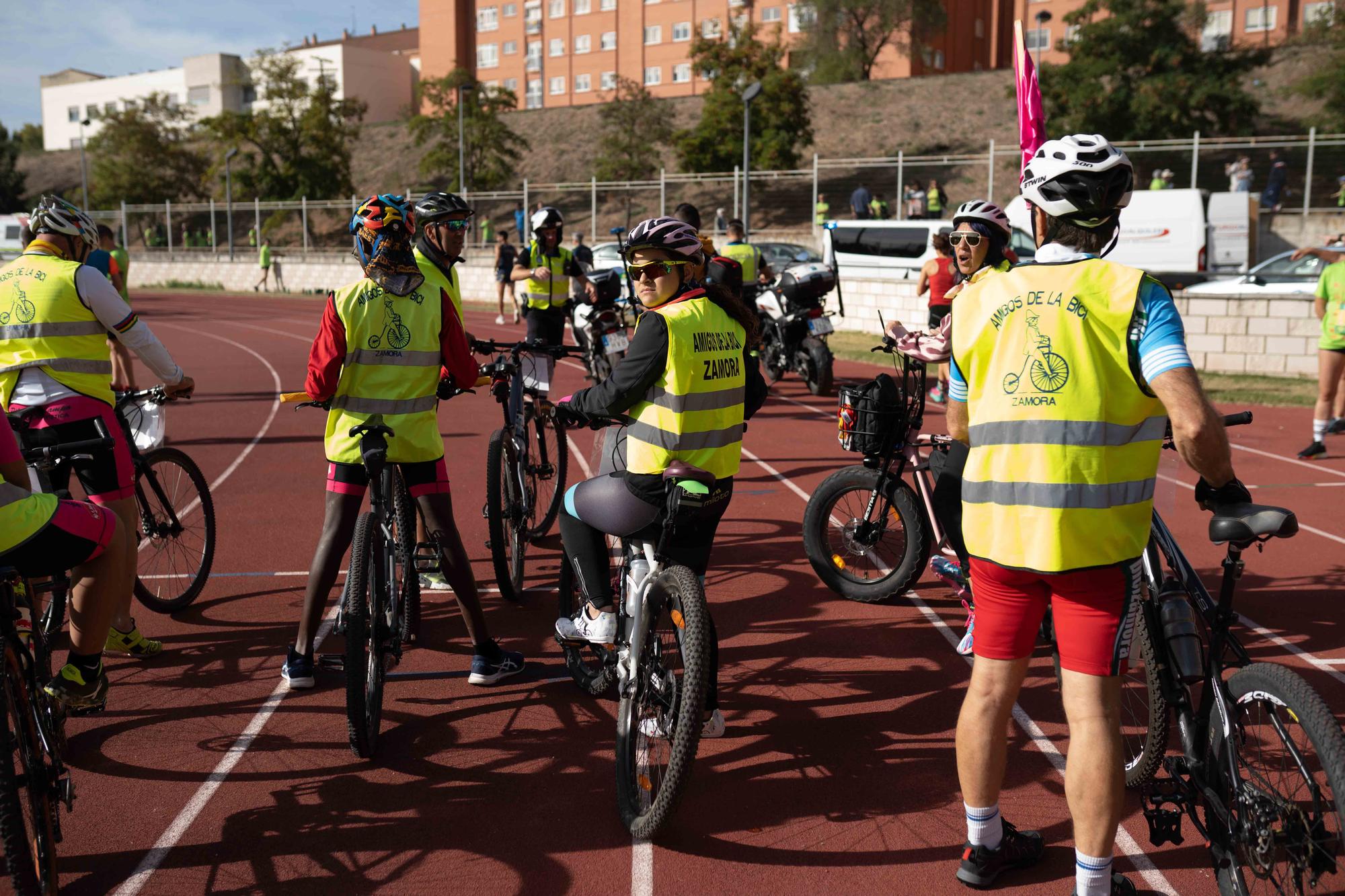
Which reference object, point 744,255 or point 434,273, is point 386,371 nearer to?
point 434,273

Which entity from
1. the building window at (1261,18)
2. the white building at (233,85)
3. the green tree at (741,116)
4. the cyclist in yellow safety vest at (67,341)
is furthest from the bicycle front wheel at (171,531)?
the white building at (233,85)

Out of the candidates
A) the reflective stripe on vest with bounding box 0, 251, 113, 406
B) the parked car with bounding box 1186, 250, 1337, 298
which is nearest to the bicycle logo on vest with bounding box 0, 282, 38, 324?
the reflective stripe on vest with bounding box 0, 251, 113, 406

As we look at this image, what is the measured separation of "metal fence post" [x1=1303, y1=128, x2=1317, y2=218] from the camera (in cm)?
2721

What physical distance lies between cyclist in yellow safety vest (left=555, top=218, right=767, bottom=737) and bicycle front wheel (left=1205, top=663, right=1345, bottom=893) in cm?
163

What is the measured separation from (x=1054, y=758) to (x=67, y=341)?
4.43 m

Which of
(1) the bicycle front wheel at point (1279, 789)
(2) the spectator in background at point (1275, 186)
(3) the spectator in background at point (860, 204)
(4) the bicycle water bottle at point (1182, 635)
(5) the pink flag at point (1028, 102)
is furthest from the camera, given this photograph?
(3) the spectator in background at point (860, 204)

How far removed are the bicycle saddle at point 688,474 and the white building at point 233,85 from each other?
78856mm

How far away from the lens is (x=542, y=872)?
3.59 meters

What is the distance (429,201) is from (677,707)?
11.6ft

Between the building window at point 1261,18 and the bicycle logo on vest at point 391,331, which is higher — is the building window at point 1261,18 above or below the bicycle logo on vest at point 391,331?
above

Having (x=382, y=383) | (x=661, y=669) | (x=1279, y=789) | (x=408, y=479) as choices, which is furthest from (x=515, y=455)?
(x=1279, y=789)

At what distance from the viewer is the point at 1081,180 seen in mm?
3014

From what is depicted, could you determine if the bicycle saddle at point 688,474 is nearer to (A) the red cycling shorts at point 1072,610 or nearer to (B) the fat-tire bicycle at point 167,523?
(A) the red cycling shorts at point 1072,610

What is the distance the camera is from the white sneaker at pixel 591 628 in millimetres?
4398
